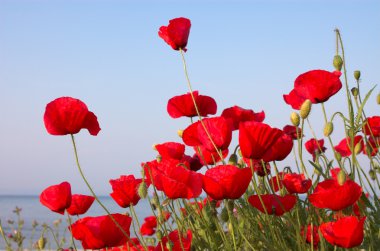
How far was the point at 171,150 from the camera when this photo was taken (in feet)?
7.35

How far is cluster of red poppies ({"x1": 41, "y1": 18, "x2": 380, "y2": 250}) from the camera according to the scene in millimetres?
1576

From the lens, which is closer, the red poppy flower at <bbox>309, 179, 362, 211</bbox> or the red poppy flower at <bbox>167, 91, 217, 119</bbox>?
the red poppy flower at <bbox>309, 179, 362, 211</bbox>

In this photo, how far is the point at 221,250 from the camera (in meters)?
2.25

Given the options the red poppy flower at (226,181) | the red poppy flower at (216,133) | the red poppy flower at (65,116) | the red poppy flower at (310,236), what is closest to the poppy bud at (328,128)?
the red poppy flower at (310,236)

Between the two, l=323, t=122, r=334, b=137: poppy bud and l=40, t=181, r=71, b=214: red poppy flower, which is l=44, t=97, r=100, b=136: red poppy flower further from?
l=323, t=122, r=334, b=137: poppy bud

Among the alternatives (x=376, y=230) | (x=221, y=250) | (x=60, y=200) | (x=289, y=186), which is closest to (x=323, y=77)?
(x=289, y=186)

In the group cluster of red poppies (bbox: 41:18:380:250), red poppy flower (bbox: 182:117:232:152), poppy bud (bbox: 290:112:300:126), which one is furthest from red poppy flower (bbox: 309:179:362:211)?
poppy bud (bbox: 290:112:300:126)

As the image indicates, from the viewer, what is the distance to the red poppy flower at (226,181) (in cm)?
155

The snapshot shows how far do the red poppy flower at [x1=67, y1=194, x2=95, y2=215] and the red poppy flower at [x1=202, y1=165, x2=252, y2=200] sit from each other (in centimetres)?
79

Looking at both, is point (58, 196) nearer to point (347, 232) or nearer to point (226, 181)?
Answer: point (226, 181)

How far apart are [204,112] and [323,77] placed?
483 millimetres

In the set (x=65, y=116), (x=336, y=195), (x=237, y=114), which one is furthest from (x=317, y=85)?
(x=65, y=116)

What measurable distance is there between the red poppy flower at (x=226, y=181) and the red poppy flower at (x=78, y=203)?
79cm

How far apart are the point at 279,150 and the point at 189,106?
0.50 metres
